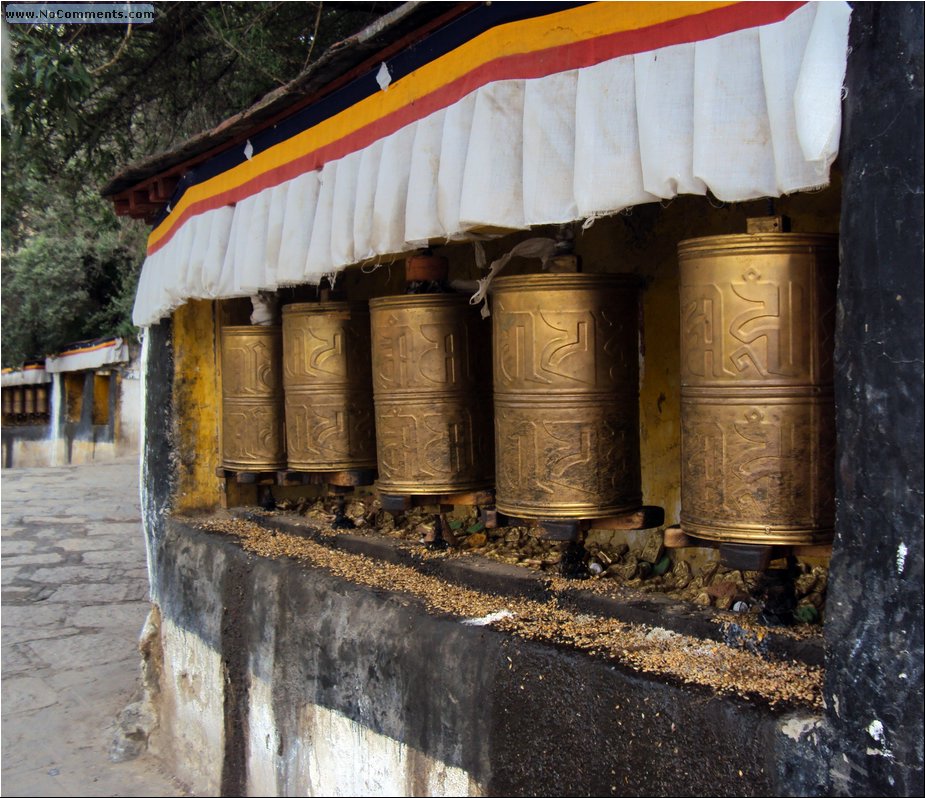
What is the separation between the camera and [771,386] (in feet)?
8.17

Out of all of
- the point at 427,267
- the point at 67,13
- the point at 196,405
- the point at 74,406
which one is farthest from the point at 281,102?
the point at 74,406

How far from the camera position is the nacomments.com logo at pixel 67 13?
4.75 m

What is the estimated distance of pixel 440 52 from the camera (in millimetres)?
3193

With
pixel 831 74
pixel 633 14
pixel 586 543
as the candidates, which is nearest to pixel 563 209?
pixel 633 14

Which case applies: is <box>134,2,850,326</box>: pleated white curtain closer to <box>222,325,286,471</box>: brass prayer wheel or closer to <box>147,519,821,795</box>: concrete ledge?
<box>147,519,821,795</box>: concrete ledge

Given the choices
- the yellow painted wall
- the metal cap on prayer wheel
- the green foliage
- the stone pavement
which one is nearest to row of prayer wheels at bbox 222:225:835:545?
the metal cap on prayer wheel

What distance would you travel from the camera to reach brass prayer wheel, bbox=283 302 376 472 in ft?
14.9

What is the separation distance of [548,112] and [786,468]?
3.66 ft

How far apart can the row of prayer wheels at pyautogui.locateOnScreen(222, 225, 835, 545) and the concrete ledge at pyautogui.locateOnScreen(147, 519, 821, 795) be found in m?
0.46

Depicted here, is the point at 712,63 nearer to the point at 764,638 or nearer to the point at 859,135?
the point at 859,135

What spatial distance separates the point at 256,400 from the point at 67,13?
2.10 metres

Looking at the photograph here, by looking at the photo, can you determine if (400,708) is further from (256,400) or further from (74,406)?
(74,406)

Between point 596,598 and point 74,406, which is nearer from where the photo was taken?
point 596,598

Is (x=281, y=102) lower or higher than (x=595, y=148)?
higher
